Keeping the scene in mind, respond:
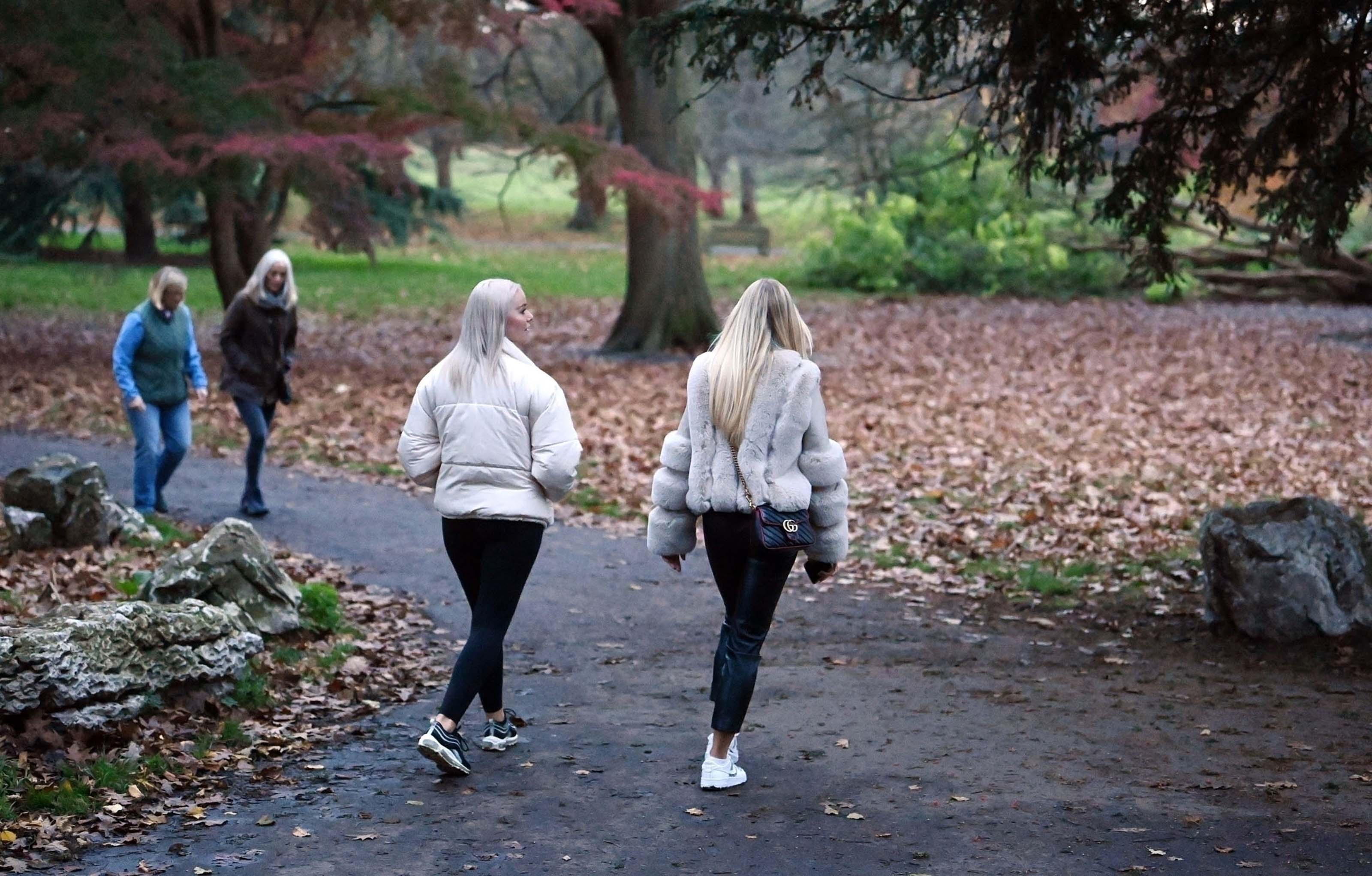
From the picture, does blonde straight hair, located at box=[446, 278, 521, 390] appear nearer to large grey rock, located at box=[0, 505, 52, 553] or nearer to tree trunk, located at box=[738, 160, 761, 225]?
large grey rock, located at box=[0, 505, 52, 553]

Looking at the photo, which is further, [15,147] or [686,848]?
[15,147]

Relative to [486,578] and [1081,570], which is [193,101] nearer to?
[1081,570]

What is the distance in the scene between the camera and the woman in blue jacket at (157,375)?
9.68m

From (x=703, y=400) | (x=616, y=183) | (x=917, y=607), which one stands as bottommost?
(x=917, y=607)

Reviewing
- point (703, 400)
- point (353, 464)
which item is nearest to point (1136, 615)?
point (703, 400)

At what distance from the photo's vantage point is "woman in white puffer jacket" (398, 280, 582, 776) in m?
5.46

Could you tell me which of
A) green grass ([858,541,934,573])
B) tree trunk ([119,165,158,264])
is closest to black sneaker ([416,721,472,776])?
green grass ([858,541,934,573])

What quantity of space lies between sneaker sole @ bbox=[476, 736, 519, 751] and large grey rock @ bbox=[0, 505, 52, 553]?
14.0 feet

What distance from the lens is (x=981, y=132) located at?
27.4 feet

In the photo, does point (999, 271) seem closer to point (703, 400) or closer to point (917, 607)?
point (917, 607)

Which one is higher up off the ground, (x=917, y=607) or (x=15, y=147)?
(x=15, y=147)

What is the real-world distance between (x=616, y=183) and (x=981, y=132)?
9.65 metres

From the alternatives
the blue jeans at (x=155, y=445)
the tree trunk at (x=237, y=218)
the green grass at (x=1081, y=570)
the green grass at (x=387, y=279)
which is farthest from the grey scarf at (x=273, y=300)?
the green grass at (x=387, y=279)

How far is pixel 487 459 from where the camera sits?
5.45 meters
